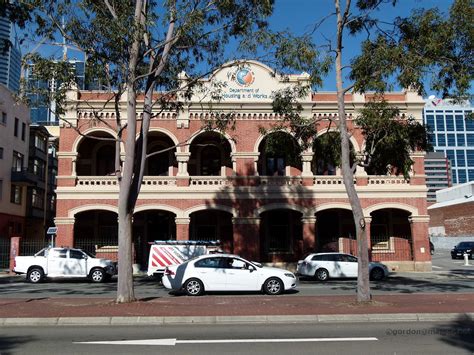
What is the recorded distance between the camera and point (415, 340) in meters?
9.24

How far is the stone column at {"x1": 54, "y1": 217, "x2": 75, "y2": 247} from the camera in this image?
2880 centimetres

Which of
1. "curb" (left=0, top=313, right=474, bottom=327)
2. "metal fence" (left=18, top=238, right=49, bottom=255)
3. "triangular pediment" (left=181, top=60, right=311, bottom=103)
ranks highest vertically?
"triangular pediment" (left=181, top=60, right=311, bottom=103)

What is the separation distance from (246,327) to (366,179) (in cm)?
2072

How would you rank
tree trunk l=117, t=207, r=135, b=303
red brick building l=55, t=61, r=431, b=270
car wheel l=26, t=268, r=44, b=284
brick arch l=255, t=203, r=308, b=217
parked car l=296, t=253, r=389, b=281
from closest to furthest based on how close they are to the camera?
tree trunk l=117, t=207, r=135, b=303, car wheel l=26, t=268, r=44, b=284, parked car l=296, t=253, r=389, b=281, red brick building l=55, t=61, r=431, b=270, brick arch l=255, t=203, r=308, b=217

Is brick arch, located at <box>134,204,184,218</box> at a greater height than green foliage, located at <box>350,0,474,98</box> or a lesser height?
lesser

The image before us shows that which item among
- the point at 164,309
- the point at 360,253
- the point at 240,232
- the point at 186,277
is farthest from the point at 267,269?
the point at 240,232

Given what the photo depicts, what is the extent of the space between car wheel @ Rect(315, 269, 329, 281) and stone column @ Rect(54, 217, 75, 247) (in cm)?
1382

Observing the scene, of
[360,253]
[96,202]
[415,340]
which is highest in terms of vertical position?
[96,202]

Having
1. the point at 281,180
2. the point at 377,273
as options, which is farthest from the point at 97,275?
the point at 377,273

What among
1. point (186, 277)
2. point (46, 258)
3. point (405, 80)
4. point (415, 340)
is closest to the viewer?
point (415, 340)

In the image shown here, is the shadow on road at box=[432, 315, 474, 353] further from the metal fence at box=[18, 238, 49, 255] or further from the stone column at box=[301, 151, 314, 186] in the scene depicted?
the metal fence at box=[18, 238, 49, 255]

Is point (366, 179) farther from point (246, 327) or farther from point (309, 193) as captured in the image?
point (246, 327)

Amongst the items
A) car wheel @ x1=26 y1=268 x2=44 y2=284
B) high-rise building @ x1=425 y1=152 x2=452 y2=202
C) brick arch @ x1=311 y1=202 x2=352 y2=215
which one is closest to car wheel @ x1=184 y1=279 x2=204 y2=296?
car wheel @ x1=26 y1=268 x2=44 y2=284

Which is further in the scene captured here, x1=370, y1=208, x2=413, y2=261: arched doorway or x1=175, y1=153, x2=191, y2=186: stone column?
x1=370, y1=208, x2=413, y2=261: arched doorway
